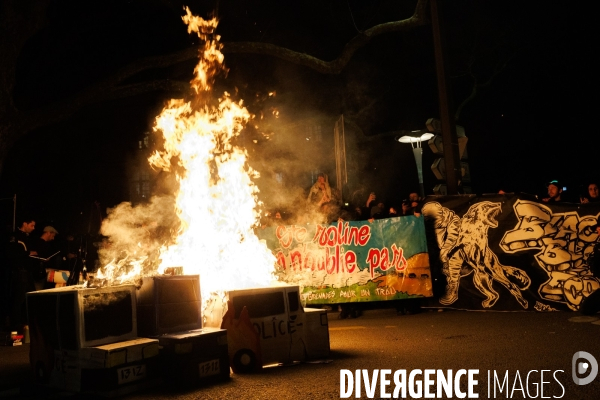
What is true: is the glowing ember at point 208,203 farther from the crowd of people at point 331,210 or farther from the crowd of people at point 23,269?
the crowd of people at point 331,210

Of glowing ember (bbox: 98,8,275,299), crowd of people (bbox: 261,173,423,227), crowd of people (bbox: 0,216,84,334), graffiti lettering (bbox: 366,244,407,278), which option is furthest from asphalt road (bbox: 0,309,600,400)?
crowd of people (bbox: 261,173,423,227)

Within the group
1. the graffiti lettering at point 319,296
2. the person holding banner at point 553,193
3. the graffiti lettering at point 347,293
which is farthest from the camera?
the graffiti lettering at point 319,296

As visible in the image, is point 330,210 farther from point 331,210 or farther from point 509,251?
point 509,251

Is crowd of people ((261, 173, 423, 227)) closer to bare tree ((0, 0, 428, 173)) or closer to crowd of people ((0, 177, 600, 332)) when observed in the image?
crowd of people ((0, 177, 600, 332))

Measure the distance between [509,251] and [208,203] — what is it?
19.1 feet

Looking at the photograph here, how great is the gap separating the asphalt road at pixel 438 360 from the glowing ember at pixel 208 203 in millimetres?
1760

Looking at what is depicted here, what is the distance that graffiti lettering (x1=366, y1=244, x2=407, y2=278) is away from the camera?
1098cm

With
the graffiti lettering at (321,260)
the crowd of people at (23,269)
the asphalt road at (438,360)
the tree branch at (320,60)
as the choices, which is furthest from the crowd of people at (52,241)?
the tree branch at (320,60)

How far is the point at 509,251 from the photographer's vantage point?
10.4 m

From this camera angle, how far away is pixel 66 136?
21.1m

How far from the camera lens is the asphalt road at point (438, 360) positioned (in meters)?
5.11

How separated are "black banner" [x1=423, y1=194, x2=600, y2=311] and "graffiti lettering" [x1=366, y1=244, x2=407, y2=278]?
2.30 feet

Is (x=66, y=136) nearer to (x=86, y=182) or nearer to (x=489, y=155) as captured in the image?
(x=86, y=182)

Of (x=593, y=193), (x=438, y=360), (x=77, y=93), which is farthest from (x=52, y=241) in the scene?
(x=593, y=193)
